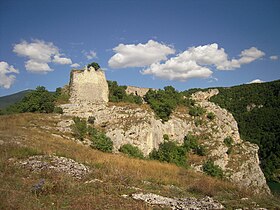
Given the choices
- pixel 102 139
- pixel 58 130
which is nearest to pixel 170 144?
pixel 102 139

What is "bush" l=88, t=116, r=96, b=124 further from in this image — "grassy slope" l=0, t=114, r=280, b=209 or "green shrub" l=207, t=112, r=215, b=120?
"green shrub" l=207, t=112, r=215, b=120

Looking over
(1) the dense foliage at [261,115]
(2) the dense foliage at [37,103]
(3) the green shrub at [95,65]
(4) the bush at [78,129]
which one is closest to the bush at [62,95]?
(2) the dense foliage at [37,103]

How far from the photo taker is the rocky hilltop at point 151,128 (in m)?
37.1

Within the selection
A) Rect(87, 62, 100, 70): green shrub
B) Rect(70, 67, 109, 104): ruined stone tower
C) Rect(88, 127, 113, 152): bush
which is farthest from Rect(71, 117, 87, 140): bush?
Rect(87, 62, 100, 70): green shrub

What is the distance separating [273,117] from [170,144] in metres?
82.5

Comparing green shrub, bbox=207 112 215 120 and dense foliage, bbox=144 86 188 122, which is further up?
dense foliage, bbox=144 86 188 122

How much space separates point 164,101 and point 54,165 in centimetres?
3752

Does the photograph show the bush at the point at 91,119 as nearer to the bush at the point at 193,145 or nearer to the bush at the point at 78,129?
the bush at the point at 78,129

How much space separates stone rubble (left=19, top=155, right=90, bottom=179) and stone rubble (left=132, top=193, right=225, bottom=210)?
10.6 feet

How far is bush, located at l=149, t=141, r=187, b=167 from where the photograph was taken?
1531 inches

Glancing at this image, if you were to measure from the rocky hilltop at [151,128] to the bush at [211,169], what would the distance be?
3.57 ft

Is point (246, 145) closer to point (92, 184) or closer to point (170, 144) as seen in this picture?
point (170, 144)

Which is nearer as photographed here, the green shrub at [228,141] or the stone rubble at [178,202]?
the stone rubble at [178,202]

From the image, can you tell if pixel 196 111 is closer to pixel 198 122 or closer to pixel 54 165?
pixel 198 122
